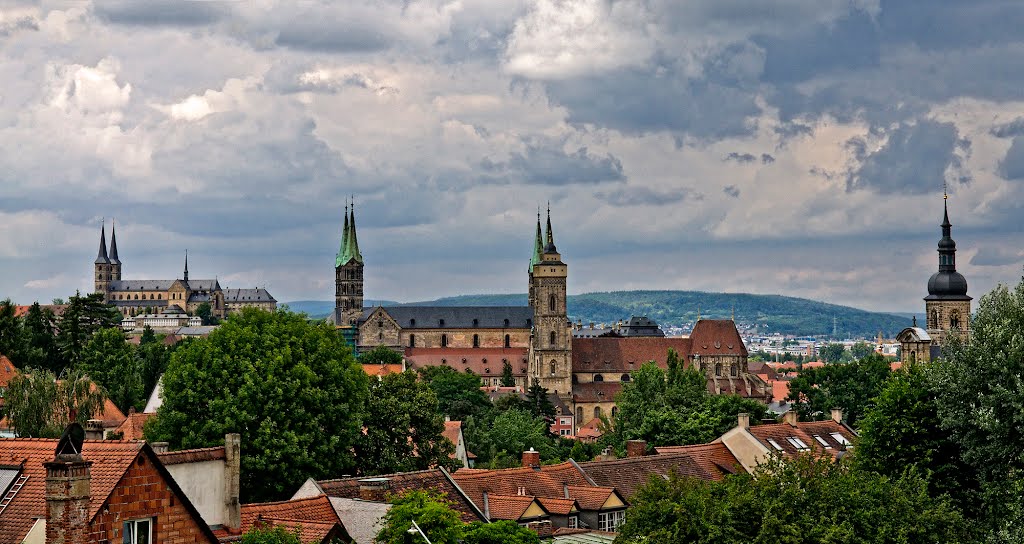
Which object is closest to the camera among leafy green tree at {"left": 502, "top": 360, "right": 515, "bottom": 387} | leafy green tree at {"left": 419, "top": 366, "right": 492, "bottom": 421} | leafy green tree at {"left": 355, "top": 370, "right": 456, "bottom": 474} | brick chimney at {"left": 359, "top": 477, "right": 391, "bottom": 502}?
brick chimney at {"left": 359, "top": 477, "right": 391, "bottom": 502}

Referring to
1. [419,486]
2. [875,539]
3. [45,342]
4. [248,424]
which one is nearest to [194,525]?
[419,486]

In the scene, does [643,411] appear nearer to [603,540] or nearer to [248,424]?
[248,424]

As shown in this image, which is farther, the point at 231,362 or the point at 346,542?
the point at 231,362

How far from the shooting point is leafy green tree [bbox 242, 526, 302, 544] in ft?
93.9

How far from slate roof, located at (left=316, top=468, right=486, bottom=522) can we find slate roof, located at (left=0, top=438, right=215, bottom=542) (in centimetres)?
1455

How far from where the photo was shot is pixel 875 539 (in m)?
36.9

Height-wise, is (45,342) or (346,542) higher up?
(45,342)

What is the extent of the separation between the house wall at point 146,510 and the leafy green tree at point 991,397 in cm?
2528

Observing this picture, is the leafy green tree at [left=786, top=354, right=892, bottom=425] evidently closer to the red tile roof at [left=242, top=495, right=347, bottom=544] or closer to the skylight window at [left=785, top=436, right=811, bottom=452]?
the skylight window at [left=785, top=436, right=811, bottom=452]

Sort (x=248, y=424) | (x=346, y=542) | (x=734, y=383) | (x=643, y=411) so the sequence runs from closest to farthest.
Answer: (x=346, y=542)
(x=248, y=424)
(x=643, y=411)
(x=734, y=383)

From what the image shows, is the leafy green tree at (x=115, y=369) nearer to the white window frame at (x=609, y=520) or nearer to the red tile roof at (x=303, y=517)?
the white window frame at (x=609, y=520)

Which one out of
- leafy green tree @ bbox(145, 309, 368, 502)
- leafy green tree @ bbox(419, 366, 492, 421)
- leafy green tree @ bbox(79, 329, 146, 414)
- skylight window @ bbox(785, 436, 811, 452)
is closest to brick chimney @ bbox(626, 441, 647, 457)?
skylight window @ bbox(785, 436, 811, 452)

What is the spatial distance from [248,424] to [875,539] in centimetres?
2576

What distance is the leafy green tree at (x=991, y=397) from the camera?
43.2 metres
